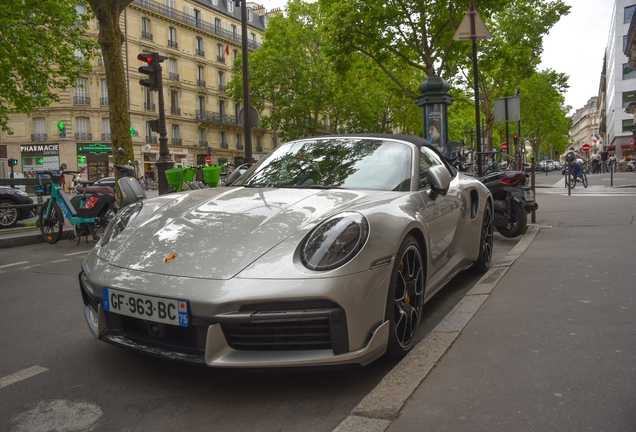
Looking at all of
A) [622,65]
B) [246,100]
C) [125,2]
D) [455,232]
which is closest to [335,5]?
[246,100]

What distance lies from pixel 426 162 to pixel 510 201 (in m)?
3.94

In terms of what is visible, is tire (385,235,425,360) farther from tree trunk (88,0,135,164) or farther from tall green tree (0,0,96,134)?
tall green tree (0,0,96,134)

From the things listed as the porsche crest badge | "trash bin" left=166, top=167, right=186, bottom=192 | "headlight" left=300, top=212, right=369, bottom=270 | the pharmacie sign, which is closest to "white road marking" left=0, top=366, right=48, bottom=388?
the porsche crest badge

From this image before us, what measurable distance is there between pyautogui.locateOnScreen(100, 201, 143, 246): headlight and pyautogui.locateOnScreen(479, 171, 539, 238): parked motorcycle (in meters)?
5.29

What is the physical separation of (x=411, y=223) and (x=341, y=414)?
3.74 ft

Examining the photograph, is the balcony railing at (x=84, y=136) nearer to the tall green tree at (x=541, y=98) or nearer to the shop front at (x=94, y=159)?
the shop front at (x=94, y=159)

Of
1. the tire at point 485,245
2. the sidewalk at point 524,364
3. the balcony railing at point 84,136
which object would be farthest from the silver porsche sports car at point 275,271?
the balcony railing at point 84,136

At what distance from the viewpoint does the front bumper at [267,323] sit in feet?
8.09

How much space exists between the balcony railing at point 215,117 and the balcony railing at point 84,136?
10.3 meters

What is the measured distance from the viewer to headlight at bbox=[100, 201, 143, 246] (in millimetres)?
3324

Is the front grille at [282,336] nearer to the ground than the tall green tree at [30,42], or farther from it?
nearer to the ground

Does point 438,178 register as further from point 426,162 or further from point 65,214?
point 65,214

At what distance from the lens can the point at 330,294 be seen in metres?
2.47

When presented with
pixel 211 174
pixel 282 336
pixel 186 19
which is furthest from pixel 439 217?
pixel 186 19
